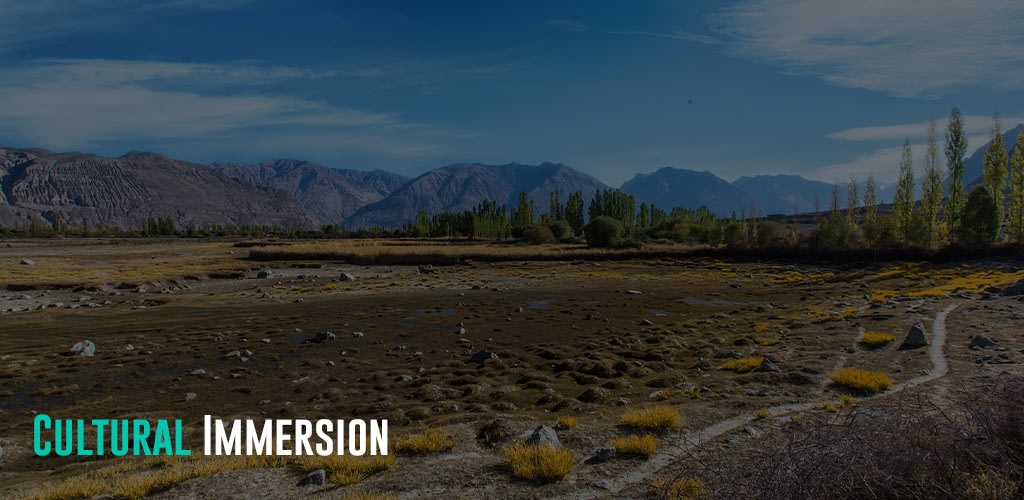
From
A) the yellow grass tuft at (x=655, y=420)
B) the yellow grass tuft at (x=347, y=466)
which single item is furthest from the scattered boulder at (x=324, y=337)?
the yellow grass tuft at (x=655, y=420)

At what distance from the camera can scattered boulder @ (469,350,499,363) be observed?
20.6 metres

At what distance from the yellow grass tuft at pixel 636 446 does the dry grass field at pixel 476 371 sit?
3 cm

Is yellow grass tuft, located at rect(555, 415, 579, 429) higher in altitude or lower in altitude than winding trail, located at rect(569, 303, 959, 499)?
lower

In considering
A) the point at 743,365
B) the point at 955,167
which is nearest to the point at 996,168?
the point at 955,167

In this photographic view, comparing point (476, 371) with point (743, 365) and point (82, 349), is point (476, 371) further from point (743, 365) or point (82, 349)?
point (82, 349)

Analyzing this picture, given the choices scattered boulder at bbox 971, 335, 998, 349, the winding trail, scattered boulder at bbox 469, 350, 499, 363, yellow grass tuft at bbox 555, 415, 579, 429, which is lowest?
scattered boulder at bbox 469, 350, 499, 363

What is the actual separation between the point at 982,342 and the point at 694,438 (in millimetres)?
13075

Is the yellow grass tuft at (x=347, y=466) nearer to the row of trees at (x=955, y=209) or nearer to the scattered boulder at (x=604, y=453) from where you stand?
the scattered boulder at (x=604, y=453)

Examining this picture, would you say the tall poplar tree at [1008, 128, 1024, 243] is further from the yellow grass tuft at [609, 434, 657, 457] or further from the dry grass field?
the yellow grass tuft at [609, 434, 657, 457]

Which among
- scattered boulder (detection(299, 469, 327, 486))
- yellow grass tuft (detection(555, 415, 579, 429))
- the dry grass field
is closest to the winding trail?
the dry grass field

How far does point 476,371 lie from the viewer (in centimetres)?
1900

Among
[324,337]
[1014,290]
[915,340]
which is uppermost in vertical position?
[1014,290]

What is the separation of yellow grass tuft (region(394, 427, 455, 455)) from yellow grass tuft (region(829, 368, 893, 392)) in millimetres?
10028

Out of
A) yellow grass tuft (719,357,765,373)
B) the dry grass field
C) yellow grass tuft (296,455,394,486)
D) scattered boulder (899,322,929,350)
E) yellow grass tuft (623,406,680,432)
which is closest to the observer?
yellow grass tuft (296,455,394,486)
